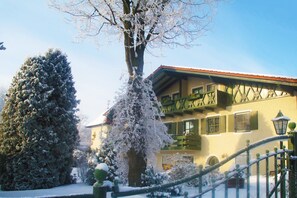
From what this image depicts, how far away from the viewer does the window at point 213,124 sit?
958 inches

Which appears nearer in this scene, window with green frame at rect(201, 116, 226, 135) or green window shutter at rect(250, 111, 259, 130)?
green window shutter at rect(250, 111, 259, 130)

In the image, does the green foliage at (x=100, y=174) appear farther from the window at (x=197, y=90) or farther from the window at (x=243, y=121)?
the window at (x=197, y=90)

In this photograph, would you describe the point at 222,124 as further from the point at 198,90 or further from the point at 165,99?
the point at 165,99

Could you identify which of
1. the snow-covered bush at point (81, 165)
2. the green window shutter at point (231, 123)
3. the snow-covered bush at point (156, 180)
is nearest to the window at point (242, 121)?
the green window shutter at point (231, 123)

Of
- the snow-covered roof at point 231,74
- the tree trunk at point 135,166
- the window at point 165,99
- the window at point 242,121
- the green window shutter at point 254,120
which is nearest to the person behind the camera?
the tree trunk at point 135,166

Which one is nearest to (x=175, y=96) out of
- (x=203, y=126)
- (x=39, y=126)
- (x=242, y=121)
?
(x=203, y=126)

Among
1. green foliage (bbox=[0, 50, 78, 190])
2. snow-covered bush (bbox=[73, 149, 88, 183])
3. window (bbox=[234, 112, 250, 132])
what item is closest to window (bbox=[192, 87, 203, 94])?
window (bbox=[234, 112, 250, 132])

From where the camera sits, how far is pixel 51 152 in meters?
15.7

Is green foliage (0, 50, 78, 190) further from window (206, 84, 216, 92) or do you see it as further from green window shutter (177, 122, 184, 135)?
green window shutter (177, 122, 184, 135)

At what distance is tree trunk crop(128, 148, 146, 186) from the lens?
1367cm

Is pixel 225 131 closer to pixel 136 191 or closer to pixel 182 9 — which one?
pixel 182 9

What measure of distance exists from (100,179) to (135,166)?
35.2ft

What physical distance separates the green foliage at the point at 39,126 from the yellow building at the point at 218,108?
20.0 ft

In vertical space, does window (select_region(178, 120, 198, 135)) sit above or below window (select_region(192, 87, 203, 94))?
below
